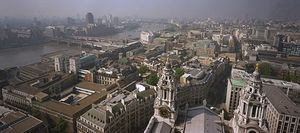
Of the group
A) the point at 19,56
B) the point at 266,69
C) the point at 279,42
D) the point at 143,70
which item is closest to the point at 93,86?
the point at 143,70

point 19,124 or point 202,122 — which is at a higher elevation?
point 202,122

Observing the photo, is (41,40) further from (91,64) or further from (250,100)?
(250,100)

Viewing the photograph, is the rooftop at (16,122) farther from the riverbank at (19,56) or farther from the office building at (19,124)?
the riverbank at (19,56)

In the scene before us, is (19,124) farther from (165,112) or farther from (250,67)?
(250,67)

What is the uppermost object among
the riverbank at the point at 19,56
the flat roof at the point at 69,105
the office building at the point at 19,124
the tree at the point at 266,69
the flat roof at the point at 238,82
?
the flat roof at the point at 238,82

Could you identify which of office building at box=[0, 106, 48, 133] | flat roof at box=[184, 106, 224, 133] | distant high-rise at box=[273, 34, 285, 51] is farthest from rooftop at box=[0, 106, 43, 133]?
distant high-rise at box=[273, 34, 285, 51]

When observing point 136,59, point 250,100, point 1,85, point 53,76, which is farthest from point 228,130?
point 136,59

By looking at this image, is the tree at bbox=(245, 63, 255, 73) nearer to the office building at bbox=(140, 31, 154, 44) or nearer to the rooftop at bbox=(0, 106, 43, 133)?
the rooftop at bbox=(0, 106, 43, 133)

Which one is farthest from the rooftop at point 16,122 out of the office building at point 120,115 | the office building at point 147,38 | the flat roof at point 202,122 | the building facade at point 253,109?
the office building at point 147,38
